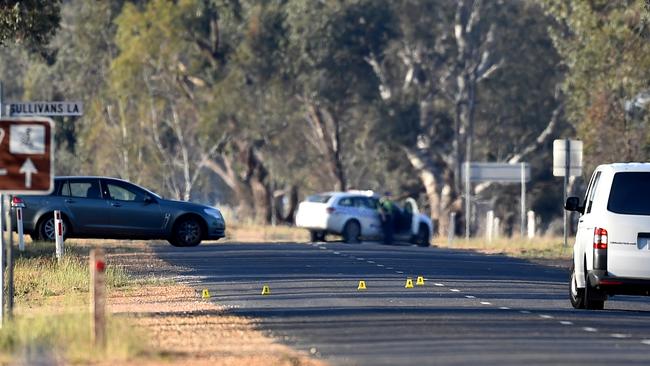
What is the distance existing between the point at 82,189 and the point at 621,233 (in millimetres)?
17022

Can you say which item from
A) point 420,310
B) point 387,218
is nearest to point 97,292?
point 420,310

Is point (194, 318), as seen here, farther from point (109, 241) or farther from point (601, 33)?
point (601, 33)

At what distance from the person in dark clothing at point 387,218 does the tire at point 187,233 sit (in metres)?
11.5

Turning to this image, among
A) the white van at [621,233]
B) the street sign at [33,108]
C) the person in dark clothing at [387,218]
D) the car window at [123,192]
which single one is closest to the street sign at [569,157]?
the person in dark clothing at [387,218]

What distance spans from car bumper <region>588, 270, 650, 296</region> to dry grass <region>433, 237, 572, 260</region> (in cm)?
1653

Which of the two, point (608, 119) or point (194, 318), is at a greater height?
point (608, 119)

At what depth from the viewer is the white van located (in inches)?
767

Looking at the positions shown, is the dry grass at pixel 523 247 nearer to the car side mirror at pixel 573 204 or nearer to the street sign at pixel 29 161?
the car side mirror at pixel 573 204

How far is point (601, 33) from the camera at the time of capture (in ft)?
150

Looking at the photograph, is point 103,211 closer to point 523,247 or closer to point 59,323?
point 523,247

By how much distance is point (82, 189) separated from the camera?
34.2 m

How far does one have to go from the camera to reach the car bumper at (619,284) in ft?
64.2

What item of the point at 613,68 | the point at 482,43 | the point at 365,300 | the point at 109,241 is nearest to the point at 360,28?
the point at 482,43

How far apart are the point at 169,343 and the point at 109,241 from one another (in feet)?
80.5
